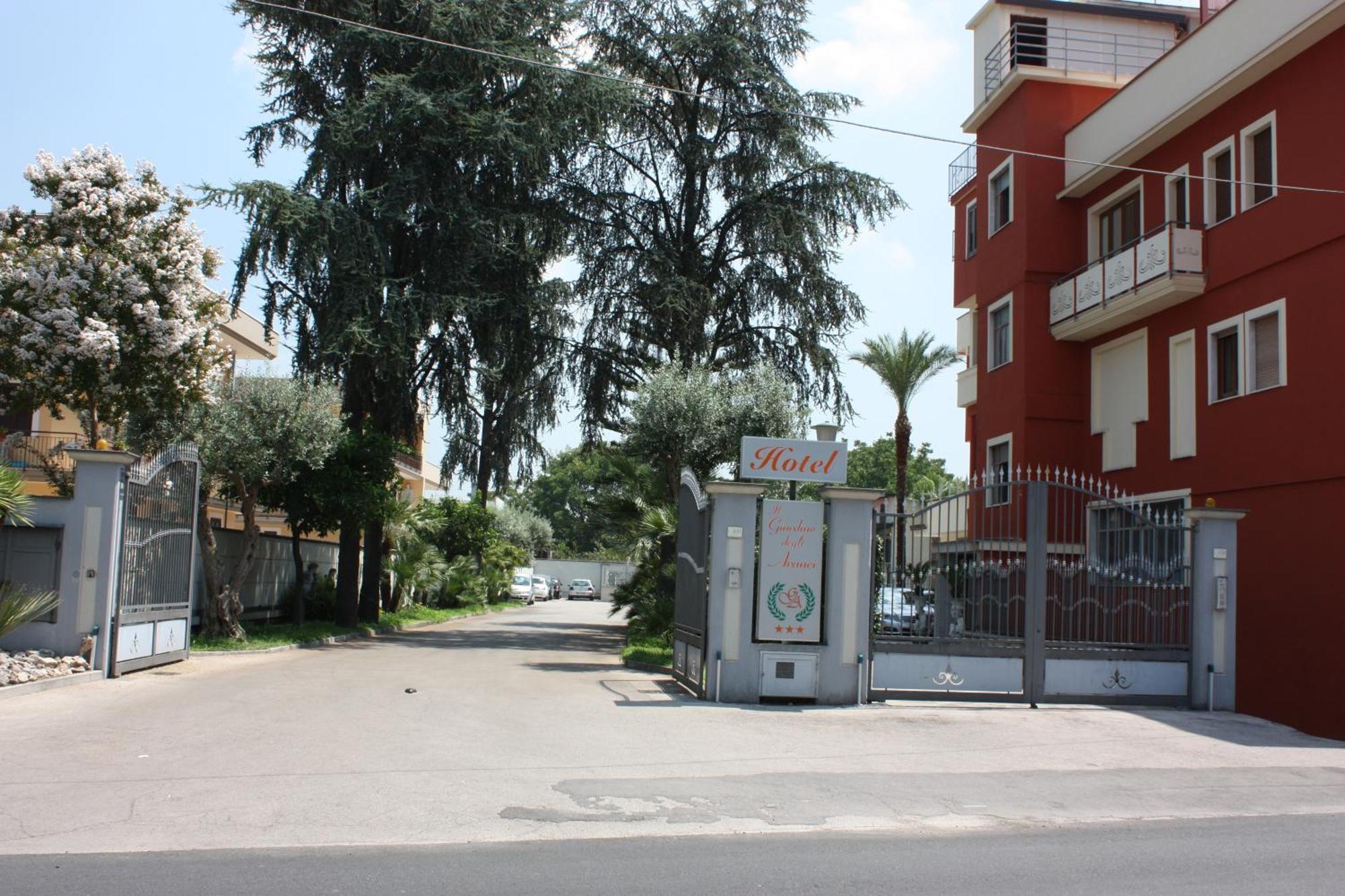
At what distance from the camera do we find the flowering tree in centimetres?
1945

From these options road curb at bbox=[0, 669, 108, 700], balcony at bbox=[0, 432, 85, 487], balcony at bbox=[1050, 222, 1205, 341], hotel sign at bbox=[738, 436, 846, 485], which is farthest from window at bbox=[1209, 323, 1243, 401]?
balcony at bbox=[0, 432, 85, 487]

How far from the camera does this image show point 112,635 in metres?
15.4

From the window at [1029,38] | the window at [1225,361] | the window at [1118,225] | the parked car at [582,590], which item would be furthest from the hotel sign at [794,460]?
the parked car at [582,590]

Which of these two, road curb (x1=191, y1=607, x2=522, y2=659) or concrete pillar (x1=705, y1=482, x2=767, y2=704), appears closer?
concrete pillar (x1=705, y1=482, x2=767, y2=704)

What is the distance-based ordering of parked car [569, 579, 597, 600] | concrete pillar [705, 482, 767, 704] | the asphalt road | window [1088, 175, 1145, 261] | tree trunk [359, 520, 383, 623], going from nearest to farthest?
the asphalt road, concrete pillar [705, 482, 767, 704], window [1088, 175, 1145, 261], tree trunk [359, 520, 383, 623], parked car [569, 579, 597, 600]

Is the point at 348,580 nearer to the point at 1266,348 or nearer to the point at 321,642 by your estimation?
the point at 321,642

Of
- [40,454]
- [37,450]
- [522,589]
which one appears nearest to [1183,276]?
[40,454]

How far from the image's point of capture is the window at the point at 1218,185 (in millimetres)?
20594

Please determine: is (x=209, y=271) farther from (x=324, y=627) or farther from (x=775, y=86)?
(x=775, y=86)

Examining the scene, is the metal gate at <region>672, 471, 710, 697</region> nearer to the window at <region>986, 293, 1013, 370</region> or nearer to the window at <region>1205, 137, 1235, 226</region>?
the window at <region>1205, 137, 1235, 226</region>

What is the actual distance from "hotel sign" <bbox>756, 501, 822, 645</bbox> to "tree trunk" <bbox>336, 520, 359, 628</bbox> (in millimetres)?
15996

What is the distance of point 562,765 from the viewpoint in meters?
9.92

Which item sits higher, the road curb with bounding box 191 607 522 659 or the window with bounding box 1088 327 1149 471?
the window with bounding box 1088 327 1149 471

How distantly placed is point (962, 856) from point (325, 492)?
19809 mm
